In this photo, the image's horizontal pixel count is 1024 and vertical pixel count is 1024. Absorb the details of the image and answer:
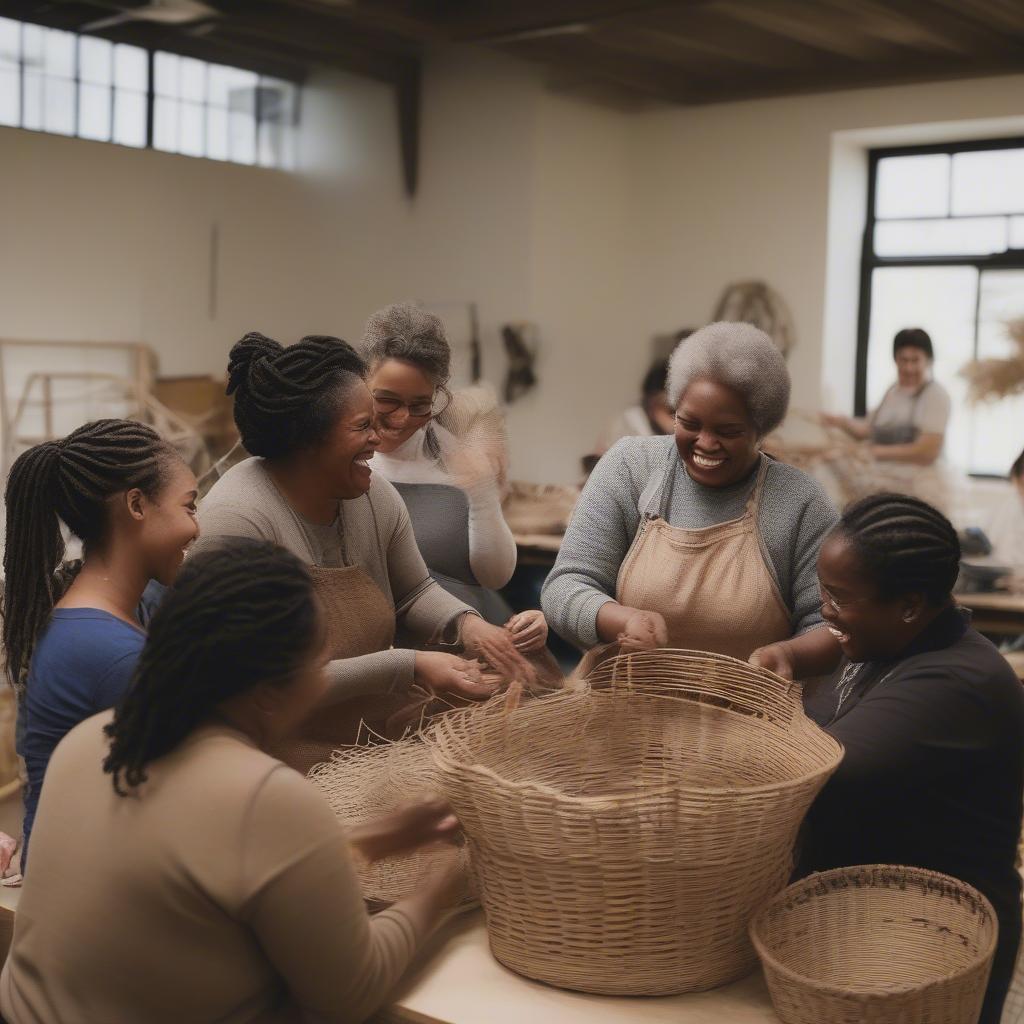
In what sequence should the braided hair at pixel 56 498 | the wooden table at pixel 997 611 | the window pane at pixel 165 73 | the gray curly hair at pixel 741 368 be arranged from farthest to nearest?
the window pane at pixel 165 73
the wooden table at pixel 997 611
the gray curly hair at pixel 741 368
the braided hair at pixel 56 498

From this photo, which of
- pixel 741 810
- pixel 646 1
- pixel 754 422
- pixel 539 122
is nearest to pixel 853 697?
pixel 741 810

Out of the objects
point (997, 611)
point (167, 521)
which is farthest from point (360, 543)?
point (997, 611)

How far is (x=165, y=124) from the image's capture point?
26.1 feet

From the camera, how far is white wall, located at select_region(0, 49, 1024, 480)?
752 cm

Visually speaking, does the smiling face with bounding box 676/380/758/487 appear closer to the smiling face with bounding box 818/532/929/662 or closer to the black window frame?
the smiling face with bounding box 818/532/929/662

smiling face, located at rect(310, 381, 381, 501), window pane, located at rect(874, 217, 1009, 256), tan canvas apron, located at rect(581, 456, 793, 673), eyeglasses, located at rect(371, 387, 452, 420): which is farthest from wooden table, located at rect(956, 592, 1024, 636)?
window pane, located at rect(874, 217, 1009, 256)

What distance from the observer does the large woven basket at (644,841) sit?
144 centimetres

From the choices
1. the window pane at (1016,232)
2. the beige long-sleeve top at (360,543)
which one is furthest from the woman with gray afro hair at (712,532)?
the window pane at (1016,232)

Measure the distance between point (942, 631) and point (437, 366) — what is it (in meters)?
1.14

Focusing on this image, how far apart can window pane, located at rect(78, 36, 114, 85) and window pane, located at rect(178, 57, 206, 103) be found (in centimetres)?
49

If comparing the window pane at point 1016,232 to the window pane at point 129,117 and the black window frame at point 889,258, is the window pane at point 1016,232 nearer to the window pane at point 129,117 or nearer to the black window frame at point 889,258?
the black window frame at point 889,258

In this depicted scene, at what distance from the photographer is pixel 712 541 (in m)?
2.25

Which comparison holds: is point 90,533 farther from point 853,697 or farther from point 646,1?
point 646,1

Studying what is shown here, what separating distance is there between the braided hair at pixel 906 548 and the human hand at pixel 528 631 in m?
0.69
